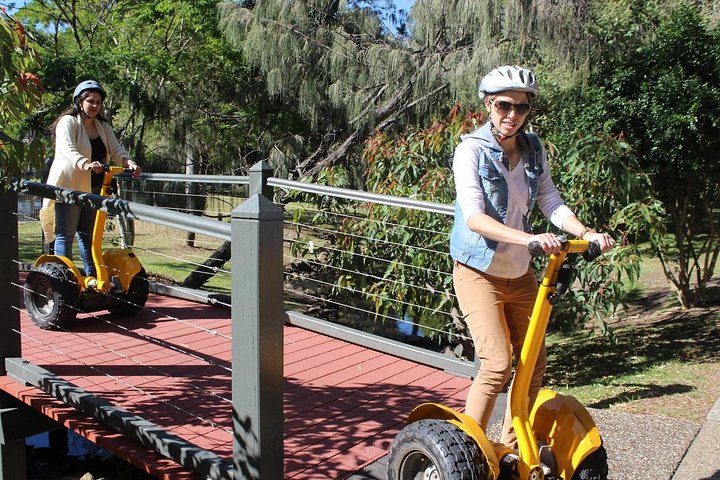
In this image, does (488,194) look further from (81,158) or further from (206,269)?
(206,269)

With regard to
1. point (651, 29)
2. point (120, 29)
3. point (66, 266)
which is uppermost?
point (120, 29)

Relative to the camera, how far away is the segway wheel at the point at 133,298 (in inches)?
219

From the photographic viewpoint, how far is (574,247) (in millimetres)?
2426

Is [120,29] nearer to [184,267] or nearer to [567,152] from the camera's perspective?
[184,267]

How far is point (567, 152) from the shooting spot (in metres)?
5.68

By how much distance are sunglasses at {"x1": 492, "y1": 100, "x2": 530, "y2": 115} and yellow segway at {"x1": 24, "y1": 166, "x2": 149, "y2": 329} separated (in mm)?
3289

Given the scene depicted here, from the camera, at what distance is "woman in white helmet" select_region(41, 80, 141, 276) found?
5012 millimetres

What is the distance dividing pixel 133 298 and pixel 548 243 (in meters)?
4.13

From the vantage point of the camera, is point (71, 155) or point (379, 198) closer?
point (379, 198)

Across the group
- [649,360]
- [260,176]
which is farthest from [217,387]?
[649,360]

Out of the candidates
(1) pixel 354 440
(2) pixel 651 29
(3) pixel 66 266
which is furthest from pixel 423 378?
(2) pixel 651 29

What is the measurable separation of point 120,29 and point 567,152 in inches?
531

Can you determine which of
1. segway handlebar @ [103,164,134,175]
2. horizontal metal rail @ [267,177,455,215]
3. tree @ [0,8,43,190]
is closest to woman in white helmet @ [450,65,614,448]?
horizontal metal rail @ [267,177,455,215]

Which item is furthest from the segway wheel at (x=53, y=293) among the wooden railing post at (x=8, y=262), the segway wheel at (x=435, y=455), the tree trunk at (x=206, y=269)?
the tree trunk at (x=206, y=269)
